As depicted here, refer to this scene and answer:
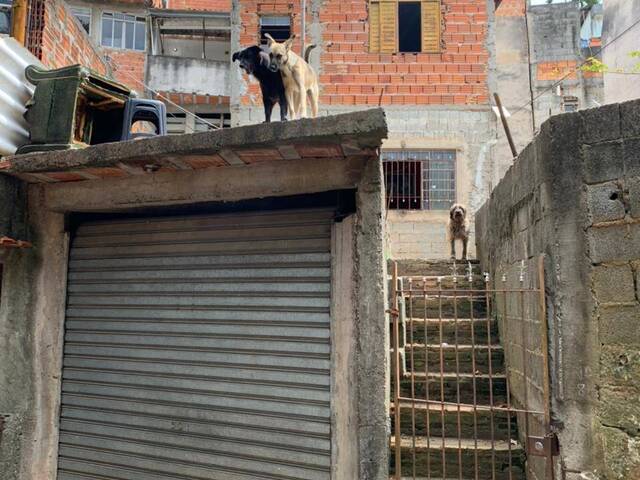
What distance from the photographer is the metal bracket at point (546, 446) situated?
3.67 meters

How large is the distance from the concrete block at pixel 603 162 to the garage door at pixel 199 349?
2.01m

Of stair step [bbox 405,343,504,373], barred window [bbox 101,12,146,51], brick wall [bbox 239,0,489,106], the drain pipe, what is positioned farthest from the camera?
barred window [bbox 101,12,146,51]

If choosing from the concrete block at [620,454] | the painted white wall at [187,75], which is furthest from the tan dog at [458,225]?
the painted white wall at [187,75]

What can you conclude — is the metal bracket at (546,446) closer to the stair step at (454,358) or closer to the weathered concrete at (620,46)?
the stair step at (454,358)

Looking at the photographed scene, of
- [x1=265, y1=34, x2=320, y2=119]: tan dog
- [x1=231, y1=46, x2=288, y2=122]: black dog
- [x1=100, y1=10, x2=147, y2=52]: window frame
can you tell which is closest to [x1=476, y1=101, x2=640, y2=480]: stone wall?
[x1=265, y1=34, x2=320, y2=119]: tan dog

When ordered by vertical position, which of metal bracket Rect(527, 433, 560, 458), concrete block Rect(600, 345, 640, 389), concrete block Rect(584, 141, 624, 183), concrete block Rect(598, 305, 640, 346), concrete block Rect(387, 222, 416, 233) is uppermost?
concrete block Rect(387, 222, 416, 233)

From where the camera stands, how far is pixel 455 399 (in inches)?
223

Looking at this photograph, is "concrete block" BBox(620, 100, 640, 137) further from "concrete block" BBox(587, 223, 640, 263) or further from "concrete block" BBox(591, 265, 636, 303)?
"concrete block" BBox(591, 265, 636, 303)

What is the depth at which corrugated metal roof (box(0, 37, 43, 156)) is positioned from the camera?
443 centimetres

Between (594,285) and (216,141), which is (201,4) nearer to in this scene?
(216,141)

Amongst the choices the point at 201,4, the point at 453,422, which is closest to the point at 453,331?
the point at 453,422

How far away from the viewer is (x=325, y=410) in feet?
11.9

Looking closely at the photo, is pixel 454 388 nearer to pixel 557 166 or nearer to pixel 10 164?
pixel 557 166

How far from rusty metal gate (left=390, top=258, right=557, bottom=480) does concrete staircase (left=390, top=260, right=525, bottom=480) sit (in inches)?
0.4
